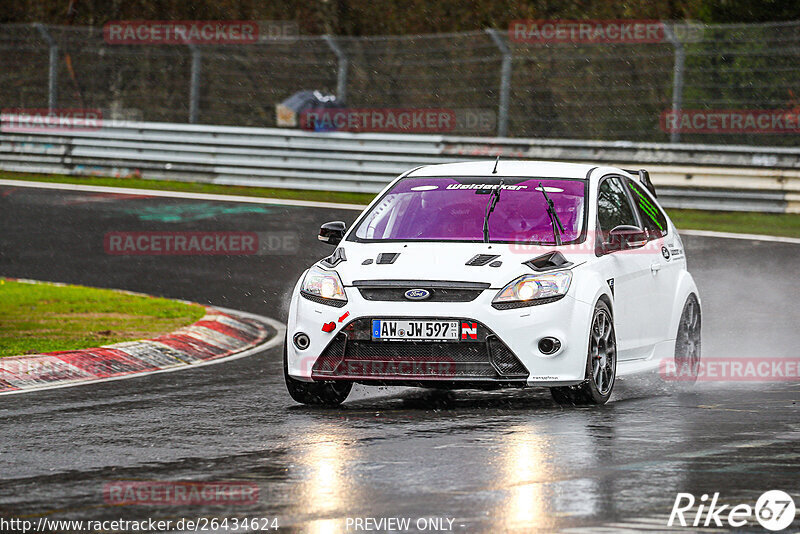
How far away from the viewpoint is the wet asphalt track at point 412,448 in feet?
21.1

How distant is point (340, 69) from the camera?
2534 cm

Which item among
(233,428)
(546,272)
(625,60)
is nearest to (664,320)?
(546,272)

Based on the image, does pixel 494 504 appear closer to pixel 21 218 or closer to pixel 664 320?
pixel 664 320

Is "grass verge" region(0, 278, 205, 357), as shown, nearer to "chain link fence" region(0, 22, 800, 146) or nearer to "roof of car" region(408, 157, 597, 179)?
"roof of car" region(408, 157, 597, 179)

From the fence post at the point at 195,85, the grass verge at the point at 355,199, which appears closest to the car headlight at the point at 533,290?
the grass verge at the point at 355,199

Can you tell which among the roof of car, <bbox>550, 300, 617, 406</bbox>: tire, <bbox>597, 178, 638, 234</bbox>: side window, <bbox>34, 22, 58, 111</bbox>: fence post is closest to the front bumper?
<bbox>550, 300, 617, 406</bbox>: tire

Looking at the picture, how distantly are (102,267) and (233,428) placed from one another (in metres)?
9.71

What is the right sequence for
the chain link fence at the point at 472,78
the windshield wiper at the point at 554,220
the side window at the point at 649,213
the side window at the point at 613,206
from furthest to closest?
the chain link fence at the point at 472,78
the side window at the point at 649,213
the side window at the point at 613,206
the windshield wiper at the point at 554,220

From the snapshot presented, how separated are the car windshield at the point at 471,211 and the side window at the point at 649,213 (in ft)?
2.72

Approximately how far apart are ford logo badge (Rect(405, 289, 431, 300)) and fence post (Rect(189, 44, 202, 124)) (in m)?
17.7

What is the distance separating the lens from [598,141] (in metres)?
23.2

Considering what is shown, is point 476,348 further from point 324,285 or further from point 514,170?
point 514,170

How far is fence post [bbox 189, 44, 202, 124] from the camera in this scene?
2659cm

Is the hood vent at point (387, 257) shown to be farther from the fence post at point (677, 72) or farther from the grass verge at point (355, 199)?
the fence post at point (677, 72)
